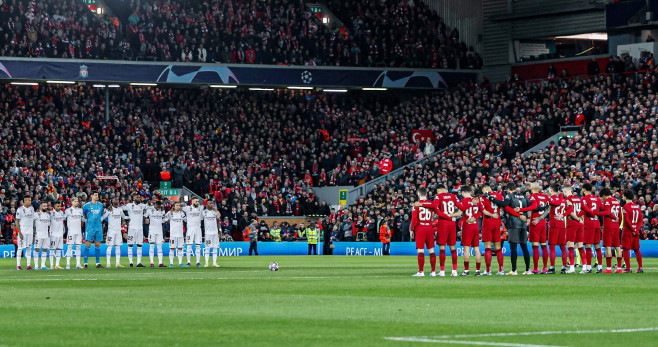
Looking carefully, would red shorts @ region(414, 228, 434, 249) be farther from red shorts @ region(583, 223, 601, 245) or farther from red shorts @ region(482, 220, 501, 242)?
red shorts @ region(583, 223, 601, 245)

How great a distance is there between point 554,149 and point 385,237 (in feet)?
29.5

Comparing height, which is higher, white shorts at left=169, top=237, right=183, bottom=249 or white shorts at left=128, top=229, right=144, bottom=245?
white shorts at left=128, top=229, right=144, bottom=245

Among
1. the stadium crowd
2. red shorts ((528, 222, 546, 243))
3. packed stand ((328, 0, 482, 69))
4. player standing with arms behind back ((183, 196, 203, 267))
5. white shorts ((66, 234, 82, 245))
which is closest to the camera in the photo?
red shorts ((528, 222, 546, 243))

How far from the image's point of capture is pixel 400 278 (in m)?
24.5

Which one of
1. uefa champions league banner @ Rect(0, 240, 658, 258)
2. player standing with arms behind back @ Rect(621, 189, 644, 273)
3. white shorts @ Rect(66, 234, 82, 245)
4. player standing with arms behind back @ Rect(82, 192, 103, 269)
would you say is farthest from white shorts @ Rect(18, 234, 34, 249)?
player standing with arms behind back @ Rect(621, 189, 644, 273)

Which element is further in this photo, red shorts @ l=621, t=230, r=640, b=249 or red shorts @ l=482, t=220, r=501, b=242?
red shorts @ l=621, t=230, r=640, b=249

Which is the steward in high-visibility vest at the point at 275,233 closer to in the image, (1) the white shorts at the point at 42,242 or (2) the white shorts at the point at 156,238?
(2) the white shorts at the point at 156,238

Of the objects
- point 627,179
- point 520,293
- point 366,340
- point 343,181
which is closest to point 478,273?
point 520,293

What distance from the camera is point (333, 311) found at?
15.4m

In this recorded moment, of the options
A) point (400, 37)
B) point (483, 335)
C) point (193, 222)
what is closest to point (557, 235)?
point (193, 222)

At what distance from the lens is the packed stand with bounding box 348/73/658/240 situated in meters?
46.0

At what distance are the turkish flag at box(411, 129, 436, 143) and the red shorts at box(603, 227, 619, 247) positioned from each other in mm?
34019

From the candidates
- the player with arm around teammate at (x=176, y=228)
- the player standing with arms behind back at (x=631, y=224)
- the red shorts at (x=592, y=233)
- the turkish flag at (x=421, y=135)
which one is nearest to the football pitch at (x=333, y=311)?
the red shorts at (x=592, y=233)

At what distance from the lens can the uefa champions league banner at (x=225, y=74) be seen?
56.2 meters
